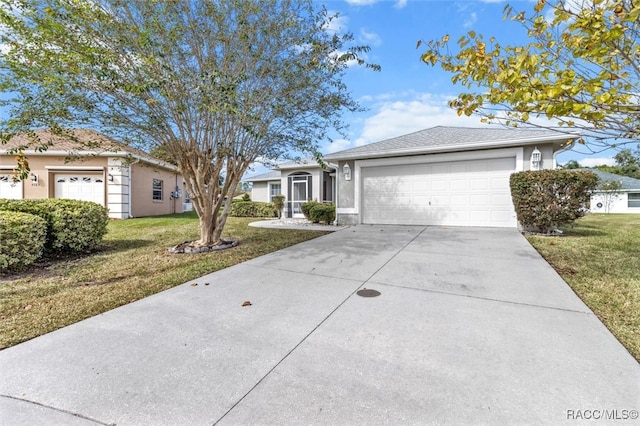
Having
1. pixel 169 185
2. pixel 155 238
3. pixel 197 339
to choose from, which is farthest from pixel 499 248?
pixel 169 185

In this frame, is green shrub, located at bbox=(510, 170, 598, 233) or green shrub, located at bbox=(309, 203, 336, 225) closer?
green shrub, located at bbox=(510, 170, 598, 233)

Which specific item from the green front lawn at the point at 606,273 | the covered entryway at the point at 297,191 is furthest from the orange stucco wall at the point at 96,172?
the green front lawn at the point at 606,273

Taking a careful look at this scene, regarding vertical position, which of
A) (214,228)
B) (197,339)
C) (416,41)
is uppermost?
(416,41)

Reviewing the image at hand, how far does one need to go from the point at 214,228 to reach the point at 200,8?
4.57m

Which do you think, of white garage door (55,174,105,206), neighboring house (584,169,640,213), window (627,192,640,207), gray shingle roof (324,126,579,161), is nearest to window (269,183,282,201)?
gray shingle roof (324,126,579,161)

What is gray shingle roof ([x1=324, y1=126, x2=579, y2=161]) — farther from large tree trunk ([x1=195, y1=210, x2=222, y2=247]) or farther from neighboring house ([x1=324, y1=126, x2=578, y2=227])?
large tree trunk ([x1=195, y1=210, x2=222, y2=247])

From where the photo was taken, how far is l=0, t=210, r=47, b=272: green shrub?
494 cm

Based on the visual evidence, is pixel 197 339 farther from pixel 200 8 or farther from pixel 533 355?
pixel 200 8

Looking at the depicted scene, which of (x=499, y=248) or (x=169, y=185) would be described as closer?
(x=499, y=248)

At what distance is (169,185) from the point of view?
61.0 ft

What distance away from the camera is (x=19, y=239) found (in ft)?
16.8

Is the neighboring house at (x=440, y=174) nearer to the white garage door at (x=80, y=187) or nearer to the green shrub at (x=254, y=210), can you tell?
Result: the green shrub at (x=254, y=210)

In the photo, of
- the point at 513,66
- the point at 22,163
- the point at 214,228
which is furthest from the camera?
the point at 214,228

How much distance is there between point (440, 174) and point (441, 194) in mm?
695
